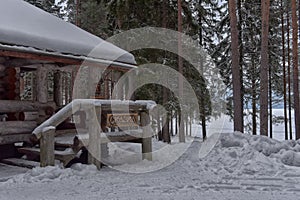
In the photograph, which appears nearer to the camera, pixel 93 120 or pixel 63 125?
pixel 93 120

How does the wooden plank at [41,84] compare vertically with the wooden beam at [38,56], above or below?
below

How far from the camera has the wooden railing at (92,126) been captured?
269 inches

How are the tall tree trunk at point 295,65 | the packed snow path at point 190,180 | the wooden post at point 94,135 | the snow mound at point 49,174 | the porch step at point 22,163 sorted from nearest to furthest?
the packed snow path at point 190,180
the snow mound at point 49,174
the wooden post at point 94,135
the porch step at point 22,163
the tall tree trunk at point 295,65

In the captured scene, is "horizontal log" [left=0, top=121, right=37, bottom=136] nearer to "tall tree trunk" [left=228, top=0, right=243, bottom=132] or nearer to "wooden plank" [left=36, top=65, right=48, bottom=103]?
"wooden plank" [left=36, top=65, right=48, bottom=103]

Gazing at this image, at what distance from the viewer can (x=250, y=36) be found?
20.0 meters

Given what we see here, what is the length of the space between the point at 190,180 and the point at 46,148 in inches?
124

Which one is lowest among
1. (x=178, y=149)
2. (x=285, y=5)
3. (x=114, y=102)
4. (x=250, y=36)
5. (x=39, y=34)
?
(x=178, y=149)

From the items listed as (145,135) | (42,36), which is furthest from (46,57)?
(145,135)

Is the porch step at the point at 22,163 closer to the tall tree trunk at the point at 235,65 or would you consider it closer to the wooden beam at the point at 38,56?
the wooden beam at the point at 38,56

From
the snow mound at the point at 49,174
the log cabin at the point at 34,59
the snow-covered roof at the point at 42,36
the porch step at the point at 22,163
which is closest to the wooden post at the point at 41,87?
the log cabin at the point at 34,59

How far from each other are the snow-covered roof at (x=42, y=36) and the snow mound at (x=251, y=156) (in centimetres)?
469

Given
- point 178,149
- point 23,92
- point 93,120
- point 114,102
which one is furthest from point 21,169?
point 23,92

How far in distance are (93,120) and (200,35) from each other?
55.9 feet

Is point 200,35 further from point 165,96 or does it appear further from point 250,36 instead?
point 165,96
